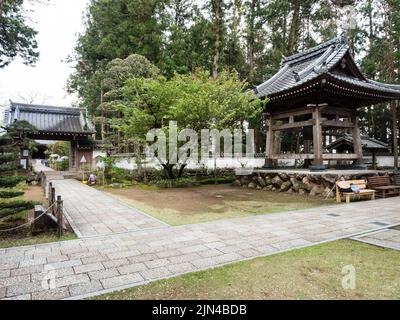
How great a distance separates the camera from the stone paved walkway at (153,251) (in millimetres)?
3465

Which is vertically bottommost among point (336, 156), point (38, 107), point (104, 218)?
point (104, 218)

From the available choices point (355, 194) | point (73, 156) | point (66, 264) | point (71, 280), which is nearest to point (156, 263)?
point (71, 280)

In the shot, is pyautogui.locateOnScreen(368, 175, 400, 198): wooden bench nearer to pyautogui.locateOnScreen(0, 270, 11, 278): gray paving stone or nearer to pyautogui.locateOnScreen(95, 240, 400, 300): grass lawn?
Answer: pyautogui.locateOnScreen(95, 240, 400, 300): grass lawn

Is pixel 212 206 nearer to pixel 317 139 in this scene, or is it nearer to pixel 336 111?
pixel 317 139

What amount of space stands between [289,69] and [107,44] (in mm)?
17317

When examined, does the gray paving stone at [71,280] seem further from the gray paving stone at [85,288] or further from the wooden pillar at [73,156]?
the wooden pillar at [73,156]

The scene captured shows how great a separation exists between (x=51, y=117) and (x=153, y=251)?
2069cm

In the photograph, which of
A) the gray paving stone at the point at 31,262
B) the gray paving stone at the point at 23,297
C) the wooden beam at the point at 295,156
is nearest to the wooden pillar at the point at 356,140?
the wooden beam at the point at 295,156

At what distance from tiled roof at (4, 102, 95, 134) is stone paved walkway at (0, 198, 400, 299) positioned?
1734 centimetres

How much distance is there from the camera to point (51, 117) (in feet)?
70.0

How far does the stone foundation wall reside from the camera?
1075 cm

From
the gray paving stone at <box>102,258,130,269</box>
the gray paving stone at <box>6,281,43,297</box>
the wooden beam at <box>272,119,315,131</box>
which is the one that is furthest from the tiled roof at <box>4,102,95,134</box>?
the gray paving stone at <box>6,281,43,297</box>
